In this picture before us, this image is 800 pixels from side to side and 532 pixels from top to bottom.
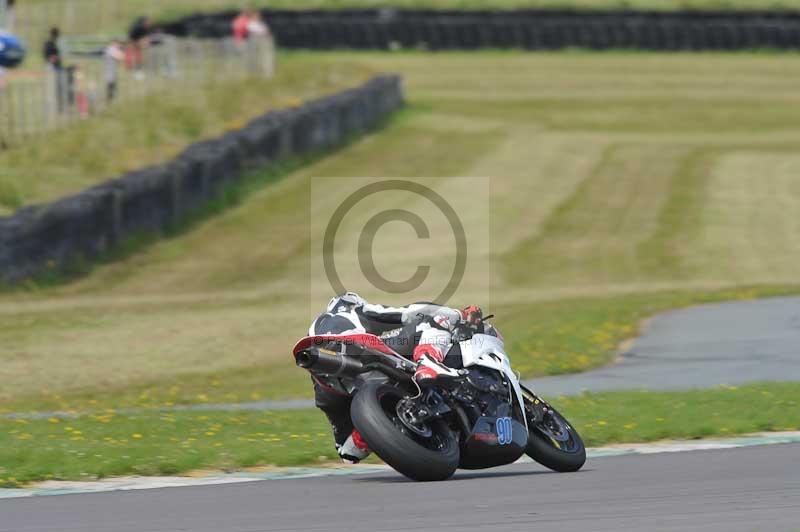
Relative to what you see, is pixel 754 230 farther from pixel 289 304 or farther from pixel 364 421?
pixel 364 421

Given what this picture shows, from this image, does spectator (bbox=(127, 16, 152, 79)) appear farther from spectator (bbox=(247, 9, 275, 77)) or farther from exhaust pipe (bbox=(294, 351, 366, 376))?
exhaust pipe (bbox=(294, 351, 366, 376))

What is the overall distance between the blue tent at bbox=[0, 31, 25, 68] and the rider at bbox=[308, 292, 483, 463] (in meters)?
21.3

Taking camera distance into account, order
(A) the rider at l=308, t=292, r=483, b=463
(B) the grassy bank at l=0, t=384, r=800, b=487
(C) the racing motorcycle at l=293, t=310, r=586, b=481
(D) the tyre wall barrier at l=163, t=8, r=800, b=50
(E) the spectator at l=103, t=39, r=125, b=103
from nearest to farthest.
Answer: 1. (C) the racing motorcycle at l=293, t=310, r=586, b=481
2. (A) the rider at l=308, t=292, r=483, b=463
3. (B) the grassy bank at l=0, t=384, r=800, b=487
4. (E) the spectator at l=103, t=39, r=125, b=103
5. (D) the tyre wall barrier at l=163, t=8, r=800, b=50

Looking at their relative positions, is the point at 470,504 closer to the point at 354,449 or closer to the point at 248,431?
the point at 354,449

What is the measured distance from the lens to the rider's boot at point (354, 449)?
8.13 m

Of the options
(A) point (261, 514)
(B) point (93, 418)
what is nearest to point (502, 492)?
(A) point (261, 514)

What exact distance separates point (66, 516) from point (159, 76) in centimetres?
2559

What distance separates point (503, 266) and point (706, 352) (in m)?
6.98

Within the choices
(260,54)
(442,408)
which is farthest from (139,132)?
(442,408)

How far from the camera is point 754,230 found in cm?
2361

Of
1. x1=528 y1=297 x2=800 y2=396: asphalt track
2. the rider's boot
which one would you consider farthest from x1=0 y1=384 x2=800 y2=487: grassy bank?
x1=528 y1=297 x2=800 y2=396: asphalt track

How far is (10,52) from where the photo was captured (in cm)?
2814

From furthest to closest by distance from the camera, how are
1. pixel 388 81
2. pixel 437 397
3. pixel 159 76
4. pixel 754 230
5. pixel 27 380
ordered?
1. pixel 388 81
2. pixel 159 76
3. pixel 754 230
4. pixel 27 380
5. pixel 437 397
